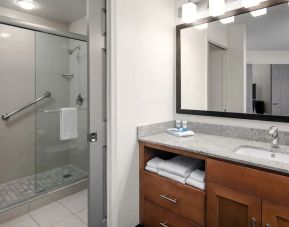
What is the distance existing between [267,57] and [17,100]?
2.67 m

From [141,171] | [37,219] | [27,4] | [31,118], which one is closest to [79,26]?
[27,4]

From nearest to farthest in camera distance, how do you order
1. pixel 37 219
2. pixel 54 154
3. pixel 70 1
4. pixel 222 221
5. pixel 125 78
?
pixel 222 221 < pixel 125 78 < pixel 37 219 < pixel 70 1 < pixel 54 154

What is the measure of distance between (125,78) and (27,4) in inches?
65.8

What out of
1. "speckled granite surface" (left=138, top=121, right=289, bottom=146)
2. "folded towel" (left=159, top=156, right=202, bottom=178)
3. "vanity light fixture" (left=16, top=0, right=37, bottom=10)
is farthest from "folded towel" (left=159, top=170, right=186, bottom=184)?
"vanity light fixture" (left=16, top=0, right=37, bottom=10)

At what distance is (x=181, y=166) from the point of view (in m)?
1.46

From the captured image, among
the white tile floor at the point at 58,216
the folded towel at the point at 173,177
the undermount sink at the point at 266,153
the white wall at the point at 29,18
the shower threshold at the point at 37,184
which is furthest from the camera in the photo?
the white wall at the point at 29,18

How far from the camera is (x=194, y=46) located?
6.34 feet

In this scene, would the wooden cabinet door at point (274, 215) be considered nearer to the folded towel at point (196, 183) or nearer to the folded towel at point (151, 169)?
the folded towel at point (196, 183)

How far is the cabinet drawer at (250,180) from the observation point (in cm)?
99

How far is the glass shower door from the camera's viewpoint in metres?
2.51

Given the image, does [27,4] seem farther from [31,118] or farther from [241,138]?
[241,138]

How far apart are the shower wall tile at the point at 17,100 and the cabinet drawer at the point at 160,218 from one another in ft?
5.75

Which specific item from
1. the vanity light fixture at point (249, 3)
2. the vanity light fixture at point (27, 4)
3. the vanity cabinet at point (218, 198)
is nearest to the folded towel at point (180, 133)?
the vanity cabinet at point (218, 198)

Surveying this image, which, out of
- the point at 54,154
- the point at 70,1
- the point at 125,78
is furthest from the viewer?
the point at 54,154
